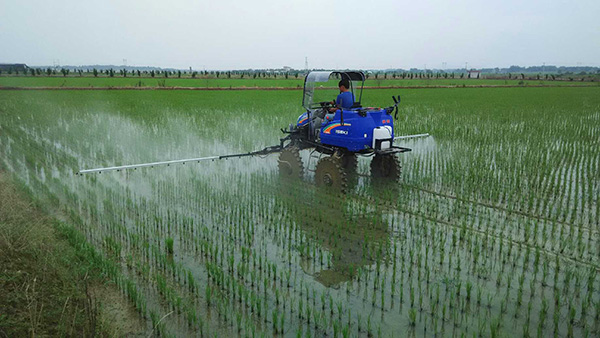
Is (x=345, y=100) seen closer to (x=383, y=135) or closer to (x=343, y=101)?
(x=343, y=101)

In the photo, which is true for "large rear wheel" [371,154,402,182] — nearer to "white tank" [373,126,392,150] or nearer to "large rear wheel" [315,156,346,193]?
"white tank" [373,126,392,150]

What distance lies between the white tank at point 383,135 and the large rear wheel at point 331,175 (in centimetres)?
74

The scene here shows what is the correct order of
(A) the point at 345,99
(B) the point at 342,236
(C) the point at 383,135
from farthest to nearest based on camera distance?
(A) the point at 345,99, (C) the point at 383,135, (B) the point at 342,236

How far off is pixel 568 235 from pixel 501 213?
989 mm

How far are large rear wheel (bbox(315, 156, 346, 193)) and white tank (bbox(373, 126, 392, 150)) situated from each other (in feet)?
2.42

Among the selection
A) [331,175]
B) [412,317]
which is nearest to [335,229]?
[331,175]

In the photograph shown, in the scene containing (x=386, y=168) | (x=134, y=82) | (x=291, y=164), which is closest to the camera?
(x=386, y=168)

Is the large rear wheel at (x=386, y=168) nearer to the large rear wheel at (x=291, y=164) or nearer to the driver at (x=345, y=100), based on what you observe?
the driver at (x=345, y=100)

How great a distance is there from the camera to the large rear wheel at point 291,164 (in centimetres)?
816

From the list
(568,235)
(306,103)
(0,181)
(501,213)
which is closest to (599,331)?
(568,235)

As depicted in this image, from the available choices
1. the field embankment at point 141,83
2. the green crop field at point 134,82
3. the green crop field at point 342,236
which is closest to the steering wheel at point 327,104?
the green crop field at point 342,236

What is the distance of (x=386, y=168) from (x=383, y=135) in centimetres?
112

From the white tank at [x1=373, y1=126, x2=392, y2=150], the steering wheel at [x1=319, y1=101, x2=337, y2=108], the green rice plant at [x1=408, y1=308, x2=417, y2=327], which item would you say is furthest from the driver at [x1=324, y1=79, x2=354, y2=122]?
the green rice plant at [x1=408, y1=308, x2=417, y2=327]

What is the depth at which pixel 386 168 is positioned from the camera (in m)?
8.13
